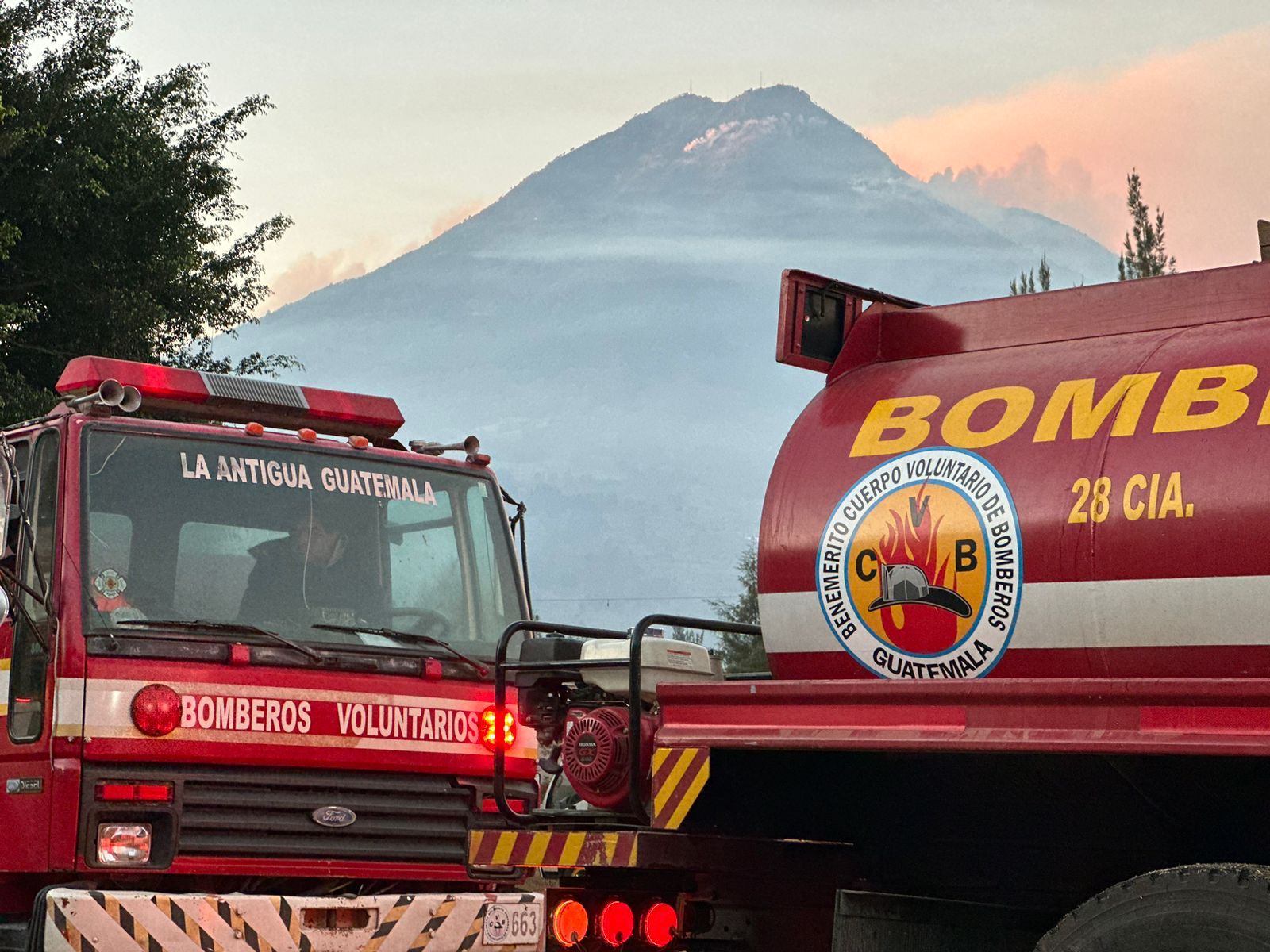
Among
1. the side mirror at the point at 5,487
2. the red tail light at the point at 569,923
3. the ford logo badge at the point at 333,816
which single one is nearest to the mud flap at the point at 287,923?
the ford logo badge at the point at 333,816

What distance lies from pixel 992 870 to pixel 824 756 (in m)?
0.74

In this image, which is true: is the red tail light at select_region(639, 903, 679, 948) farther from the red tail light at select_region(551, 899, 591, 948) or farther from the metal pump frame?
the metal pump frame

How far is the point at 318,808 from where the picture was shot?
7656 millimetres

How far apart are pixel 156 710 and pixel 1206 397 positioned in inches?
178

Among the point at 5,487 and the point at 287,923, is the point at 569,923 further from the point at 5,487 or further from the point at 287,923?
the point at 5,487

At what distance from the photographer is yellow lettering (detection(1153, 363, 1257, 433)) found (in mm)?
4539

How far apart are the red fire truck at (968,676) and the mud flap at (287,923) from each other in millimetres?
1156

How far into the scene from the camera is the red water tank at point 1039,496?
4484 mm

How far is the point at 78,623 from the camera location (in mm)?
7250

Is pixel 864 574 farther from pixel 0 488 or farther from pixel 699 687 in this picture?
pixel 0 488

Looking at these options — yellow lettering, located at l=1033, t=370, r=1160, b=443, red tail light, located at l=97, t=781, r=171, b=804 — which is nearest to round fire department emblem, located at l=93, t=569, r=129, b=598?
red tail light, located at l=97, t=781, r=171, b=804

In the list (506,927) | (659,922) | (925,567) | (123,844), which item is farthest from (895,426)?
(123,844)

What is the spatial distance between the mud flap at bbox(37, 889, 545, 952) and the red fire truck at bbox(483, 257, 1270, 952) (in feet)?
3.79

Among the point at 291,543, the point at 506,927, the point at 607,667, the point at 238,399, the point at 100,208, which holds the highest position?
the point at 100,208
